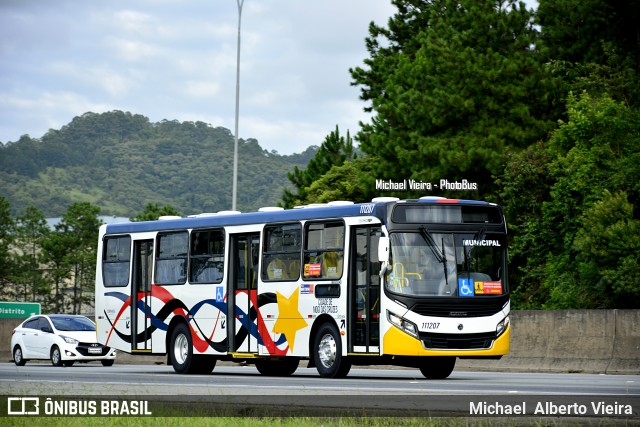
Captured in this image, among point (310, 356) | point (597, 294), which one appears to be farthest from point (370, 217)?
point (597, 294)

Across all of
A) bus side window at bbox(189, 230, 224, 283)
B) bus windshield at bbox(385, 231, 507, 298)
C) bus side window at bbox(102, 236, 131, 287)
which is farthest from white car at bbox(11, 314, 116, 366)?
bus windshield at bbox(385, 231, 507, 298)

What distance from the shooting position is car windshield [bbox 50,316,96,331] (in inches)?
1380

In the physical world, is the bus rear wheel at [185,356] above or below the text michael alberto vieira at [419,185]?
below

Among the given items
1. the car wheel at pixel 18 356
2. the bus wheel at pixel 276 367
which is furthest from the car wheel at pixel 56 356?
the bus wheel at pixel 276 367

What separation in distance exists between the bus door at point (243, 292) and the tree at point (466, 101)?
26.5 meters

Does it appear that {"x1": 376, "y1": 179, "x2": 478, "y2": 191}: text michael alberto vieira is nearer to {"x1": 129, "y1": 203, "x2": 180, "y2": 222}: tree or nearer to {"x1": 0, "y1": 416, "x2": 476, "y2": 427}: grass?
{"x1": 0, "y1": 416, "x2": 476, "y2": 427}: grass

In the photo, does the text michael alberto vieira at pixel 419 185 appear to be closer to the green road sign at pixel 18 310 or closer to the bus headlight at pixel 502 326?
the green road sign at pixel 18 310

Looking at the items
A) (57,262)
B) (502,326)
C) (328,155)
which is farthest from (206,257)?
(57,262)

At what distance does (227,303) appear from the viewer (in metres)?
26.4

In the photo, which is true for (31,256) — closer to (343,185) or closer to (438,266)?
(343,185)

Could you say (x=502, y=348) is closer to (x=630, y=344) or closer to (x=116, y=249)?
(x=630, y=344)

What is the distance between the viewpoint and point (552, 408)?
46.9 feet

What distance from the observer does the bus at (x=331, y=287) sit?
2225 cm

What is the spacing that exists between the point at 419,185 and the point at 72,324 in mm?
22130
